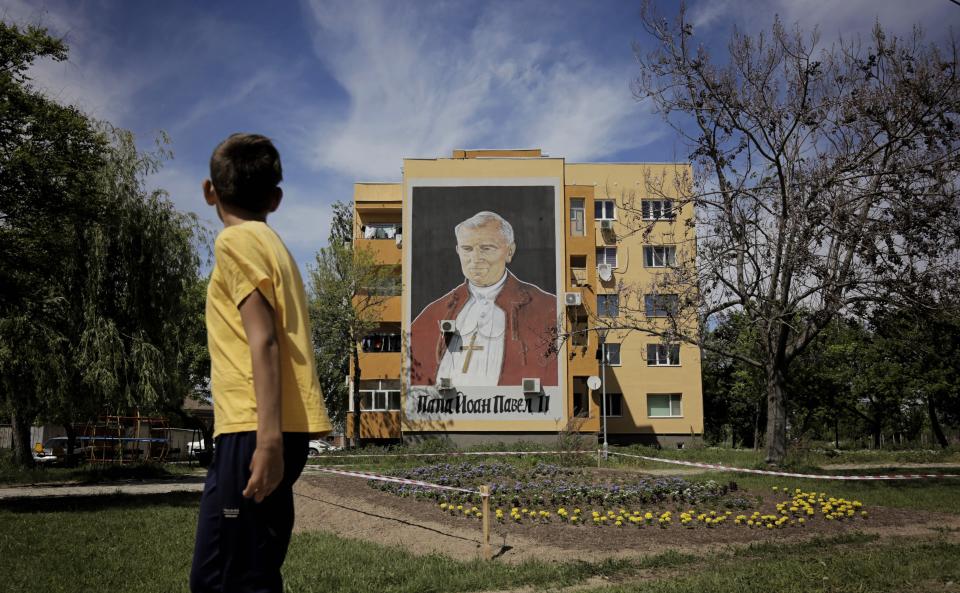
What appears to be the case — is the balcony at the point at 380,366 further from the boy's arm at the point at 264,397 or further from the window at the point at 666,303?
the boy's arm at the point at 264,397

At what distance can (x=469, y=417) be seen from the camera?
3238cm

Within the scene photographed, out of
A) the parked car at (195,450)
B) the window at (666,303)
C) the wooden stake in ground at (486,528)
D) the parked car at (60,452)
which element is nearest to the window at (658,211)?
the window at (666,303)

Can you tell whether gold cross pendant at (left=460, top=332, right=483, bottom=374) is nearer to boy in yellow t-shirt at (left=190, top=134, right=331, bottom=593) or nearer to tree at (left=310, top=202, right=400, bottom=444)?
tree at (left=310, top=202, right=400, bottom=444)

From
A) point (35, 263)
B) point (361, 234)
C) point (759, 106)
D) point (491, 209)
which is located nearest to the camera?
point (35, 263)

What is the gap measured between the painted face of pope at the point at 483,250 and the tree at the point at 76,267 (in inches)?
624

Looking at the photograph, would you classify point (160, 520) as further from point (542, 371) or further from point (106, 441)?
point (106, 441)

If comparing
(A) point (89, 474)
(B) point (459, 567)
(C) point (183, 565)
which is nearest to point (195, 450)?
(A) point (89, 474)

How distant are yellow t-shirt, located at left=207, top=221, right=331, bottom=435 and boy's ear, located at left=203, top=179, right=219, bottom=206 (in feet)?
0.65

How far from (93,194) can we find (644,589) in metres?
13.9

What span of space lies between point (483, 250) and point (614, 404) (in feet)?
39.4

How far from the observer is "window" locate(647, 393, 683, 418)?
39719 millimetres

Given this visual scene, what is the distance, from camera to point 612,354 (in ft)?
133

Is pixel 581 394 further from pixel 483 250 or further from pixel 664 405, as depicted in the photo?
pixel 483 250

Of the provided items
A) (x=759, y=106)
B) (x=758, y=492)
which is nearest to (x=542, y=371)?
(x=759, y=106)
